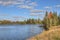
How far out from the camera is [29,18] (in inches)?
306

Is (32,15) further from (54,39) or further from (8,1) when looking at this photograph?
(54,39)

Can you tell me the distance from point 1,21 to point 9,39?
106 cm

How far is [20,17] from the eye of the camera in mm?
7145

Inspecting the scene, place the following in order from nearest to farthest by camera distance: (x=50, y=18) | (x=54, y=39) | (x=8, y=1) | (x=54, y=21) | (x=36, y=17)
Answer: (x=54, y=39)
(x=8, y=1)
(x=36, y=17)
(x=54, y=21)
(x=50, y=18)

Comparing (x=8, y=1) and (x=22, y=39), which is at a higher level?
(x=8, y=1)

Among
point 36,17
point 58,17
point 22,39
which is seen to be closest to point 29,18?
point 36,17

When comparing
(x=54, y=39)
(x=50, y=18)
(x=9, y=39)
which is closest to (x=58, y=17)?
(x=50, y=18)

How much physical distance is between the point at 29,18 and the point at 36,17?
0.38m

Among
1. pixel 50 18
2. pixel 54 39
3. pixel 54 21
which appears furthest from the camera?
pixel 50 18

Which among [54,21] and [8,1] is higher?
[8,1]

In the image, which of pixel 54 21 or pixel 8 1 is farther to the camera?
pixel 54 21

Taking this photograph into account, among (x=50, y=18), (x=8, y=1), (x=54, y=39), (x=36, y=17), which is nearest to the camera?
(x=54, y=39)

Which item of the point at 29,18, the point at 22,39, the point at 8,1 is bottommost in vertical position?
the point at 22,39

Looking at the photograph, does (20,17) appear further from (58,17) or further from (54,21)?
(58,17)
